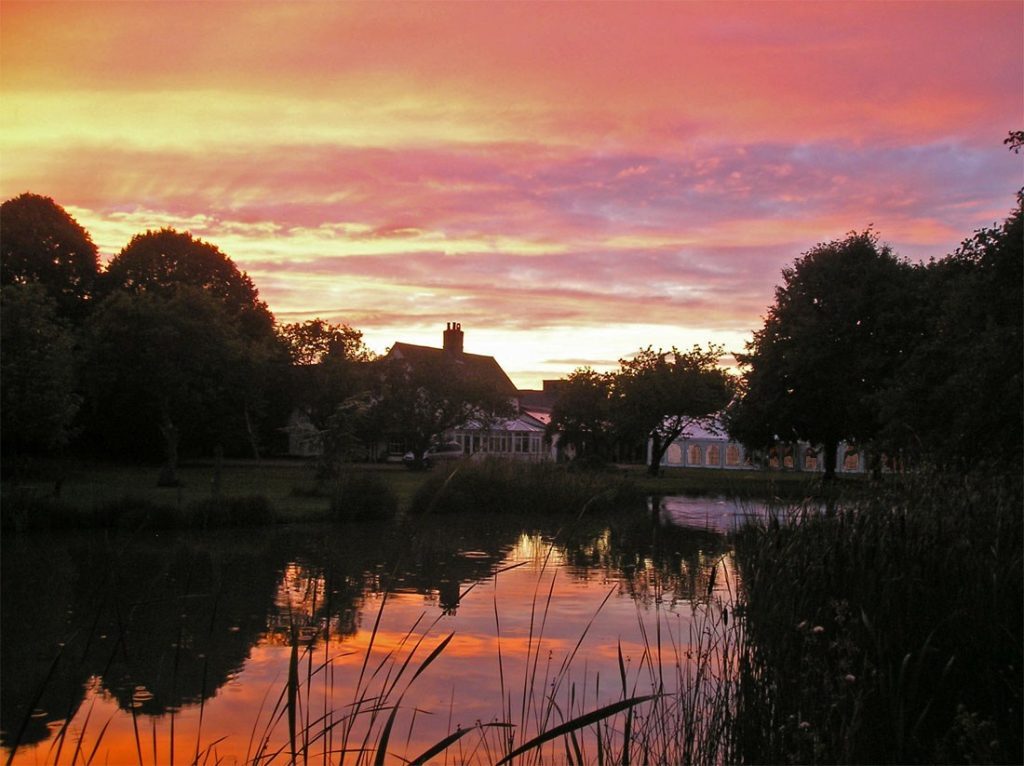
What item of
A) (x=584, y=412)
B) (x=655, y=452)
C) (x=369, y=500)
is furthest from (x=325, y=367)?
(x=369, y=500)

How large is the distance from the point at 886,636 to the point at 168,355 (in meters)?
22.2

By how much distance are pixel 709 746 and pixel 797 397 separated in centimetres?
A: 3302

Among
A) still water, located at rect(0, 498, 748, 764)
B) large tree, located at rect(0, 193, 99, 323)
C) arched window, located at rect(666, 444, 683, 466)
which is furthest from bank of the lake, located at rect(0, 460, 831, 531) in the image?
arched window, located at rect(666, 444, 683, 466)

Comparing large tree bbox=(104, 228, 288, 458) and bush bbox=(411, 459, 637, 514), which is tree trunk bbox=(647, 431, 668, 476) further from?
bush bbox=(411, 459, 637, 514)

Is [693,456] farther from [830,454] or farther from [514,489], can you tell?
[514,489]

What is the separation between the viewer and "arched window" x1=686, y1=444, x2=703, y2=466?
193 feet

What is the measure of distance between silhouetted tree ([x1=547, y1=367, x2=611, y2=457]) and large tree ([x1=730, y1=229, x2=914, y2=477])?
889cm

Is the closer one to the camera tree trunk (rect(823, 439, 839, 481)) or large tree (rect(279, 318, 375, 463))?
tree trunk (rect(823, 439, 839, 481))

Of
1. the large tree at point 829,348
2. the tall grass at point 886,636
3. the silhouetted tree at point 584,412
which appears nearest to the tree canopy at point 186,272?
the silhouetted tree at point 584,412

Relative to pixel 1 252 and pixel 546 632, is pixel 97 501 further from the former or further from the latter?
pixel 1 252

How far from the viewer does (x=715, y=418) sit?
147ft

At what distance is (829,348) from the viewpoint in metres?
35.4

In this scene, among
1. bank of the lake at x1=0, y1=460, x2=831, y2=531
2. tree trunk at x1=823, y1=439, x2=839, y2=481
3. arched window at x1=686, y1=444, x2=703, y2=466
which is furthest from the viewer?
arched window at x1=686, y1=444, x2=703, y2=466

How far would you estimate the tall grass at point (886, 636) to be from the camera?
459 centimetres
